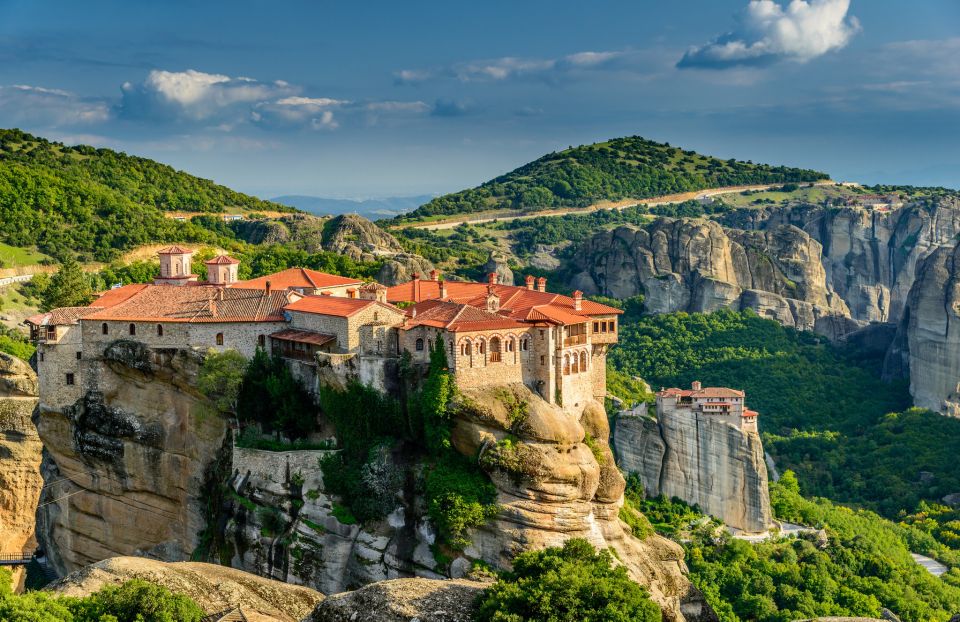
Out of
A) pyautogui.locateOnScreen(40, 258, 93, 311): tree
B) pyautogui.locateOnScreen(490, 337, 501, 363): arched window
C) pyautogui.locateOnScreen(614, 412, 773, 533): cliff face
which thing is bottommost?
pyautogui.locateOnScreen(614, 412, 773, 533): cliff face

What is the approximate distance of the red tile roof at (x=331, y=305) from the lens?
47.2 meters

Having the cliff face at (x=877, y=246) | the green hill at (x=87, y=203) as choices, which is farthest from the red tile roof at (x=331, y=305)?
the cliff face at (x=877, y=246)

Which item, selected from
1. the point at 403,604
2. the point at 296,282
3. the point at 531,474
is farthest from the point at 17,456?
the point at 403,604

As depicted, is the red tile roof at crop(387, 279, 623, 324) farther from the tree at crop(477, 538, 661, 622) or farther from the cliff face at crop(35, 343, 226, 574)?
the tree at crop(477, 538, 661, 622)

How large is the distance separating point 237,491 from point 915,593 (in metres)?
38.0

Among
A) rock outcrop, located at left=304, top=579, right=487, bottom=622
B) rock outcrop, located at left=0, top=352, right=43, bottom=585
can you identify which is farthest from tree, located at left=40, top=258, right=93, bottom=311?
rock outcrop, located at left=304, top=579, right=487, bottom=622

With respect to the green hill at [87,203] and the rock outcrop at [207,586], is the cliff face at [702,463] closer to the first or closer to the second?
the rock outcrop at [207,586]

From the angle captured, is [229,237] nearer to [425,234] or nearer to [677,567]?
[425,234]

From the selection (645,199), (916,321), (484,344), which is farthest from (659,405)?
(645,199)

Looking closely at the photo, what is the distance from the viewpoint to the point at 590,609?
31797 millimetres

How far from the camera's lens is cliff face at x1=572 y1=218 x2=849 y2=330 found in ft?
371

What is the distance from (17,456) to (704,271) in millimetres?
74013

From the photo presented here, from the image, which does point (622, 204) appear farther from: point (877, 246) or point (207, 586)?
point (207, 586)

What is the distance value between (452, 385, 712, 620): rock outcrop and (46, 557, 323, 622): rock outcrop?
26.8ft
